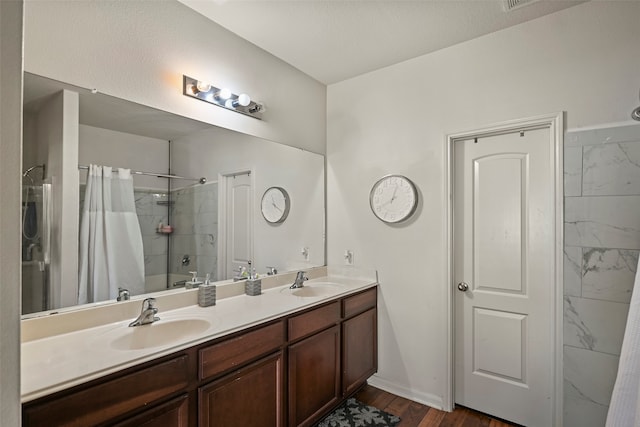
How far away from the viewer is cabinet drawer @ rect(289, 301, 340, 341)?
1.94 metres

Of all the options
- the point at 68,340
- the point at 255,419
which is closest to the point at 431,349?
the point at 255,419

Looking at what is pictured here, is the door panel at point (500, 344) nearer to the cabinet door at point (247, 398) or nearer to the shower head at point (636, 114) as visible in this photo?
the shower head at point (636, 114)

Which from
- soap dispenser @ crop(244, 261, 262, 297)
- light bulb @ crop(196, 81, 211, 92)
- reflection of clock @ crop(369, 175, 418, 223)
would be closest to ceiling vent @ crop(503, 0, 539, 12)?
reflection of clock @ crop(369, 175, 418, 223)

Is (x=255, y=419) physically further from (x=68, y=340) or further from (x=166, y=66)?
(x=166, y=66)

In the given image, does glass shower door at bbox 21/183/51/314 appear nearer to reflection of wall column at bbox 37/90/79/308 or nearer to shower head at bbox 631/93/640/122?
reflection of wall column at bbox 37/90/79/308

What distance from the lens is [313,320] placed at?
2.08 meters

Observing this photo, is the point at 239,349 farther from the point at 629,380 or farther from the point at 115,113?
the point at 629,380

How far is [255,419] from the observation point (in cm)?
168

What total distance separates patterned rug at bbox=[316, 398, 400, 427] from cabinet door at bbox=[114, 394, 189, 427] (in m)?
1.15

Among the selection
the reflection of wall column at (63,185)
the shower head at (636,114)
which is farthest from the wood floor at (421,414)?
the reflection of wall column at (63,185)

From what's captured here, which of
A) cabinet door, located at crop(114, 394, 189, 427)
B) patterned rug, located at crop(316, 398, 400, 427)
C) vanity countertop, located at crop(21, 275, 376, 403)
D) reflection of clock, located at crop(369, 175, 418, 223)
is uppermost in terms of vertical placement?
reflection of clock, located at crop(369, 175, 418, 223)

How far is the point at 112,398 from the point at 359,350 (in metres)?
1.74

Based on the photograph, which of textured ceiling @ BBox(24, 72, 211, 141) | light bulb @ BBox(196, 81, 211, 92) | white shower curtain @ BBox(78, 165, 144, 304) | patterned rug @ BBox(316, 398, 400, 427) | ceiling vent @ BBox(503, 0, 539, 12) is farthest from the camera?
patterned rug @ BBox(316, 398, 400, 427)

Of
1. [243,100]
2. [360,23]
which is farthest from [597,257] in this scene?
[243,100]
